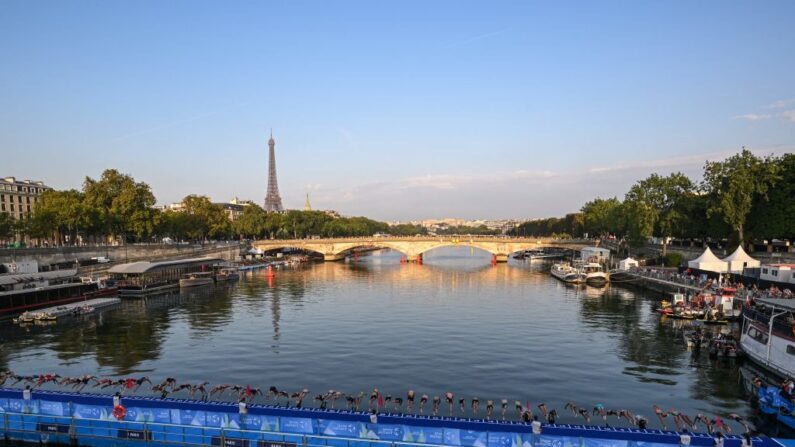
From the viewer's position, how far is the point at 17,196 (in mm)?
149000

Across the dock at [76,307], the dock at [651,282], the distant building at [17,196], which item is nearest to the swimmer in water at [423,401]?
the dock at [651,282]

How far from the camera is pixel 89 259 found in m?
102

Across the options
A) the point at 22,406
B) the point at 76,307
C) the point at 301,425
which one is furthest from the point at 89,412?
the point at 76,307

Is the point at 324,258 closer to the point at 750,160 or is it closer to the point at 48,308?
the point at 48,308

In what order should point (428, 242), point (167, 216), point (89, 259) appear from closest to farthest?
point (89, 259) < point (167, 216) < point (428, 242)

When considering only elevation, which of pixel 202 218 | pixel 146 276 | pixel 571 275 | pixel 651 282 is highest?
pixel 202 218

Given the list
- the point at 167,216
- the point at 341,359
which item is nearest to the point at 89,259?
the point at 167,216

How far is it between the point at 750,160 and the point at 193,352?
8296cm

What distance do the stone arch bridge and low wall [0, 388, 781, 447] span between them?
421 ft

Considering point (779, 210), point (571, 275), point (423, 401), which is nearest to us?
point (423, 401)

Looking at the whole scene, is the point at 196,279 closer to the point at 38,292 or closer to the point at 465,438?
the point at 38,292

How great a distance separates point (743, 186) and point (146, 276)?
9519 centimetres

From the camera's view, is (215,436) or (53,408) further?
(53,408)

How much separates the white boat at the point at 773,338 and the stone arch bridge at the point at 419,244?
10354 cm
